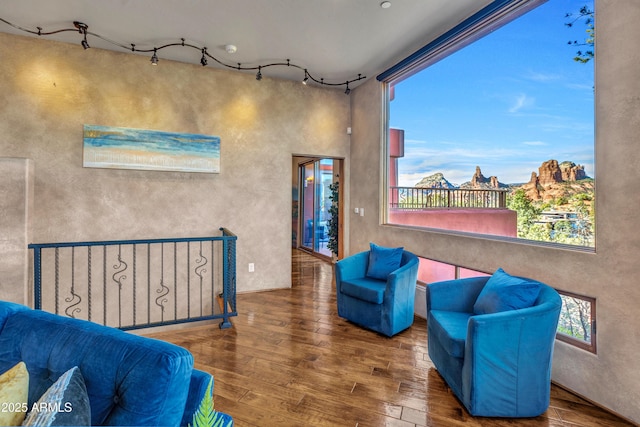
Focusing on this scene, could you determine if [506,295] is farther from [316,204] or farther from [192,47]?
[316,204]

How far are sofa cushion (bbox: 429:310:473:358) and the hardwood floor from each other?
0.36 m

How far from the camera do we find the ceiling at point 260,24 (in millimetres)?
2977

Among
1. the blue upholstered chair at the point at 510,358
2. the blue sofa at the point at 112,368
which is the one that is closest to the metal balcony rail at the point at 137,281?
the blue sofa at the point at 112,368

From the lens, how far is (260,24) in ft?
10.8

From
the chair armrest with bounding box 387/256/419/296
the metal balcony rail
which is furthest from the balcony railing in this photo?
the metal balcony rail

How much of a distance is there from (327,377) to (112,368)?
1.75 meters

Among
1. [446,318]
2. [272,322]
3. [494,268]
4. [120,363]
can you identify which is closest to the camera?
[120,363]

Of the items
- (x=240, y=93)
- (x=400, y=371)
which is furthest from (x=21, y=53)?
(x=400, y=371)

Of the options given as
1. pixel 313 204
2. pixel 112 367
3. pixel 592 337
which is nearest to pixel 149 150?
pixel 112 367

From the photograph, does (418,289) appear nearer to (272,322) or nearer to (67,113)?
(272,322)

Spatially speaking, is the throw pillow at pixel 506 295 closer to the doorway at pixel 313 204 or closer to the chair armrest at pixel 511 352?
the chair armrest at pixel 511 352

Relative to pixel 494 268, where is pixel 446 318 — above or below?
below

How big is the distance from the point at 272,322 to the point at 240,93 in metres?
3.22

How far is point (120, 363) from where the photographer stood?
38.0 inches
